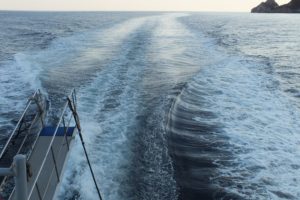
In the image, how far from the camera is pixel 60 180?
25.3 ft

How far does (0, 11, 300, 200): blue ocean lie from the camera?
8.41 m

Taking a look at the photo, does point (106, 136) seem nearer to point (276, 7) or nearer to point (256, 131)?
point (256, 131)

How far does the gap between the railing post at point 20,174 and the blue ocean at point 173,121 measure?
184 inches

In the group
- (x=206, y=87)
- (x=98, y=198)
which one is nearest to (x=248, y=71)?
(x=206, y=87)

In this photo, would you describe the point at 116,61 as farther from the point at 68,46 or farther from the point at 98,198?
the point at 98,198

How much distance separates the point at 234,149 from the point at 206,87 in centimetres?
665

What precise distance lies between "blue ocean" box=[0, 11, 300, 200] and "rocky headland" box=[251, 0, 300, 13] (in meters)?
139

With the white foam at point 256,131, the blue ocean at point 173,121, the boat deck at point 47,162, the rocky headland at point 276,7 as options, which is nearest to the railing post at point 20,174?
the boat deck at point 47,162

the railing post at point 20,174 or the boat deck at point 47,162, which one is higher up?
the railing post at point 20,174

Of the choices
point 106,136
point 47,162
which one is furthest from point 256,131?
point 47,162

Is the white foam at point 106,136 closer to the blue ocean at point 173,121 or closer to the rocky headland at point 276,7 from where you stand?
the blue ocean at point 173,121

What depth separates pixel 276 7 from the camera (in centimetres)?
16262

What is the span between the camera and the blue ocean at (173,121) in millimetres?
8406

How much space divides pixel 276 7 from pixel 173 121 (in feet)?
545
